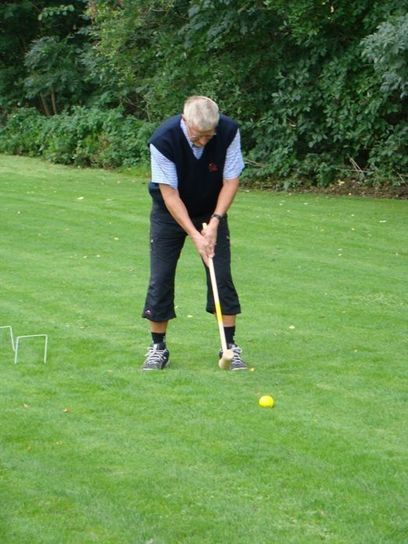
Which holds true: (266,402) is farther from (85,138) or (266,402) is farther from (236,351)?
(85,138)

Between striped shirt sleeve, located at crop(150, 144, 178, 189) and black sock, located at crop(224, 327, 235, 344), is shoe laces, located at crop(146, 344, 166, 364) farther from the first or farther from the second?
striped shirt sleeve, located at crop(150, 144, 178, 189)

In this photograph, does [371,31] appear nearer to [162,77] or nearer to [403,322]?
[162,77]

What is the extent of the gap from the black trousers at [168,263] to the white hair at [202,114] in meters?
0.77

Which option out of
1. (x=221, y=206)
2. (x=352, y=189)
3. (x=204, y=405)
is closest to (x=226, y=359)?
(x=204, y=405)

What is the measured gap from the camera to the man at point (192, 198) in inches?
291

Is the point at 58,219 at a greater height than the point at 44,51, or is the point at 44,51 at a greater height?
the point at 44,51

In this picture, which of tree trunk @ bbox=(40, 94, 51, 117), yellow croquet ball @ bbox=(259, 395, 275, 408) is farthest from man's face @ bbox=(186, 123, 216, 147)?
tree trunk @ bbox=(40, 94, 51, 117)

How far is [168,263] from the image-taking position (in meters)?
7.77

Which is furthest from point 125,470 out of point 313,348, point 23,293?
point 23,293

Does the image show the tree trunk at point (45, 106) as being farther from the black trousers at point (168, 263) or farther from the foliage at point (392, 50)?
the black trousers at point (168, 263)

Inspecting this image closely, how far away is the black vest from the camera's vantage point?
24.3ft

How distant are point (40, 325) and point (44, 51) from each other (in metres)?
18.7

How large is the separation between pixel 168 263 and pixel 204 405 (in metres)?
1.29

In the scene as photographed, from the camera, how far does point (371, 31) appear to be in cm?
1831
